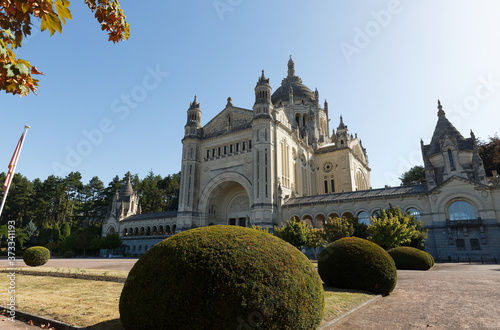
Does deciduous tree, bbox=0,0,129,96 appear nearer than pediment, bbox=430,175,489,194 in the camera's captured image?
Yes

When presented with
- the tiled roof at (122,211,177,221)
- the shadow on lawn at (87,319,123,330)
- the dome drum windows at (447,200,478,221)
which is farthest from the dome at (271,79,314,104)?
the shadow on lawn at (87,319,123,330)

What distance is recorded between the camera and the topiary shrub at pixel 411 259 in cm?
2084

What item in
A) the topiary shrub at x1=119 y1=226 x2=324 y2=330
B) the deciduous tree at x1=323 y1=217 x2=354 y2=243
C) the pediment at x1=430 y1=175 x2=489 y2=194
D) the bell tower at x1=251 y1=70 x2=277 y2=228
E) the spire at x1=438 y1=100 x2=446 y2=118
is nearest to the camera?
the topiary shrub at x1=119 y1=226 x2=324 y2=330

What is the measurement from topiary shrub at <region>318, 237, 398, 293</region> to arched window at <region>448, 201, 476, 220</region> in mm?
23990

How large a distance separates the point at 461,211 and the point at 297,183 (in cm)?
2218

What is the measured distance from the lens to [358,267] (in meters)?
11.8

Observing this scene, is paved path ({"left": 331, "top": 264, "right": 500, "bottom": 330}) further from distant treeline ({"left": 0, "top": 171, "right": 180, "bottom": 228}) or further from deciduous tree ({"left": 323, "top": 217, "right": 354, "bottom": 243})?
distant treeline ({"left": 0, "top": 171, "right": 180, "bottom": 228})

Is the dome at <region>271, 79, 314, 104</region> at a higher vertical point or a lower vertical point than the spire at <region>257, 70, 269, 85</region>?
higher

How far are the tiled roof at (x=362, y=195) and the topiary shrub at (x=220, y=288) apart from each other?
3217 cm

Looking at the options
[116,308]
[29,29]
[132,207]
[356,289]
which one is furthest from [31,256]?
[132,207]

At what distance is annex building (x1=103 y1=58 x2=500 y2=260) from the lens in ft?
98.2

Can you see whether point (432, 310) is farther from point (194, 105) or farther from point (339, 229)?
point (194, 105)

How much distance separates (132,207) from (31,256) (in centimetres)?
3856

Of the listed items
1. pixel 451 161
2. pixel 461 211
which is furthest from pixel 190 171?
pixel 461 211
